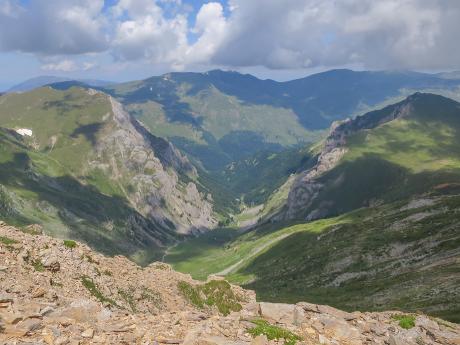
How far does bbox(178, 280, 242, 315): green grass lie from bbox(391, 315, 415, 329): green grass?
26.8m

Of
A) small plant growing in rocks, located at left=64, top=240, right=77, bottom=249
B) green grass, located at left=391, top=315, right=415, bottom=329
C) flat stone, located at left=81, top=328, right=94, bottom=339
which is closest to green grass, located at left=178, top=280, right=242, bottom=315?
small plant growing in rocks, located at left=64, top=240, right=77, bottom=249

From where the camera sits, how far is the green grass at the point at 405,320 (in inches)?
1452

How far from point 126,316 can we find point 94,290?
→ 16.8 meters

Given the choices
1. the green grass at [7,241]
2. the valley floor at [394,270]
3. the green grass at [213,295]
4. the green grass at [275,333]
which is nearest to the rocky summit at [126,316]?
the green grass at [275,333]

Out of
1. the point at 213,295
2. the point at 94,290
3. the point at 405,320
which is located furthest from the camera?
the point at 213,295

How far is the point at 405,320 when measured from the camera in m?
37.5

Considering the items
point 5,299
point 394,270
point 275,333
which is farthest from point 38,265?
point 394,270

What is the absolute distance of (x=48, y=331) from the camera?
80.1 feet

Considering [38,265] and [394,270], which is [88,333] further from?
[394,270]

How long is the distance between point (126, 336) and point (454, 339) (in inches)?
1052

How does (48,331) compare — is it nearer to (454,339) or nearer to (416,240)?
(454,339)

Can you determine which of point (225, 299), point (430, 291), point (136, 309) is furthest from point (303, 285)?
point (136, 309)

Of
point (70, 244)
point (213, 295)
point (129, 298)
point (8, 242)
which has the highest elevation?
point (8, 242)

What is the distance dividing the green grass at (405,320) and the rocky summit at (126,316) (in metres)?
0.08
